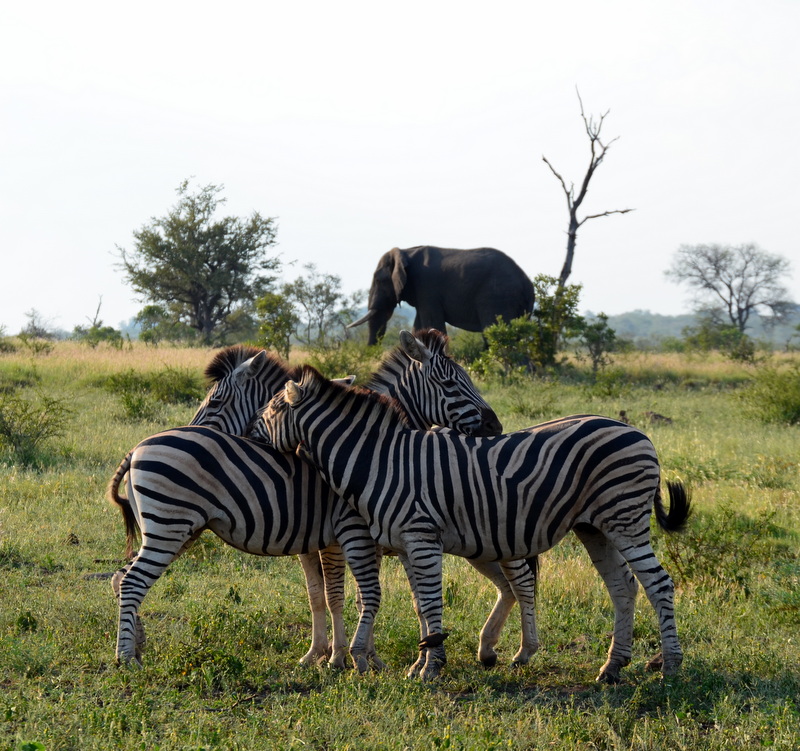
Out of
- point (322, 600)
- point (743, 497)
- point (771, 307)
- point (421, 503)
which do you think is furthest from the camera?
point (771, 307)

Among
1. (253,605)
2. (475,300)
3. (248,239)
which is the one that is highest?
(248,239)

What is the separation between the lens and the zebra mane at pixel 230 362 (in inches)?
245

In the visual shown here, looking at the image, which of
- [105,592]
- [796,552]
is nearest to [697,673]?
[796,552]

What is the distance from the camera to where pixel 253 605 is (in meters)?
6.45

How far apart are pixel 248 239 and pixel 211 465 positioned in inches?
1387

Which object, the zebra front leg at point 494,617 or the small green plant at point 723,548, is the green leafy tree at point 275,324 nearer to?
the small green plant at point 723,548

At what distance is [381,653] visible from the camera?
18.4 feet

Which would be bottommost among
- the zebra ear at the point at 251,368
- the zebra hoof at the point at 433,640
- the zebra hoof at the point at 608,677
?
the zebra hoof at the point at 608,677

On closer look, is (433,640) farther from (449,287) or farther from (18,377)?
(449,287)

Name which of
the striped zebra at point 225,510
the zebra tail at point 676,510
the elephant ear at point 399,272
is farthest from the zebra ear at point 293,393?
the elephant ear at point 399,272

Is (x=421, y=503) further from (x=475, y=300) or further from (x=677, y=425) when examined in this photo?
(x=475, y=300)

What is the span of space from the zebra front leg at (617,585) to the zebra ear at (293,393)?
1920 millimetres

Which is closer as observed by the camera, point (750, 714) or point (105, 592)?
point (750, 714)

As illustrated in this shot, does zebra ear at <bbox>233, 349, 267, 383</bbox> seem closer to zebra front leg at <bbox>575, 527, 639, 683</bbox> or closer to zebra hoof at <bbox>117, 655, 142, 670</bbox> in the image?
zebra hoof at <bbox>117, 655, 142, 670</bbox>
